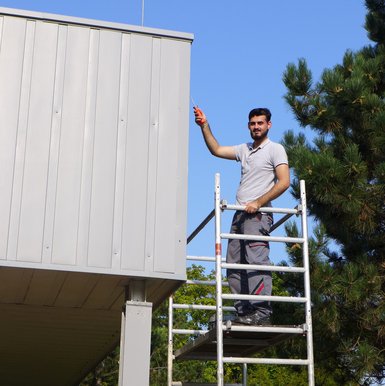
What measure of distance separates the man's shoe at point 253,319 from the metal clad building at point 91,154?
22.7 inches

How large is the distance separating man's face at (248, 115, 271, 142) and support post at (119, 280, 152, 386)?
169cm

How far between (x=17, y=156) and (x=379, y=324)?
662 centimetres

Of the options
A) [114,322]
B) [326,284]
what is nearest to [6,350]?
[114,322]

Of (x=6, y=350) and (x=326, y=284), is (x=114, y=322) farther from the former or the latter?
(x=326, y=284)

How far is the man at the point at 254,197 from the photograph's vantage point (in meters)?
5.79

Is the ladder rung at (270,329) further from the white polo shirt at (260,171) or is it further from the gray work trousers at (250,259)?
the white polo shirt at (260,171)

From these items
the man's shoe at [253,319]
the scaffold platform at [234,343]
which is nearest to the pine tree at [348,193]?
the scaffold platform at [234,343]

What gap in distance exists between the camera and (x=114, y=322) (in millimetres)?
7195

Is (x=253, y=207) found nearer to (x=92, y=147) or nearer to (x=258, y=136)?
(x=258, y=136)

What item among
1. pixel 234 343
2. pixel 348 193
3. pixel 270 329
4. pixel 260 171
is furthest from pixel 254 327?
pixel 348 193

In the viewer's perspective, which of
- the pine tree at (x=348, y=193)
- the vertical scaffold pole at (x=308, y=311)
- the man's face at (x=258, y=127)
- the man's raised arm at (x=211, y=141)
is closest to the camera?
the vertical scaffold pole at (x=308, y=311)

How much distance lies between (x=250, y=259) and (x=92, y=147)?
155cm

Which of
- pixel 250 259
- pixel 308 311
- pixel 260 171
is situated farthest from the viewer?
pixel 260 171

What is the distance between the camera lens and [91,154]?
546cm
